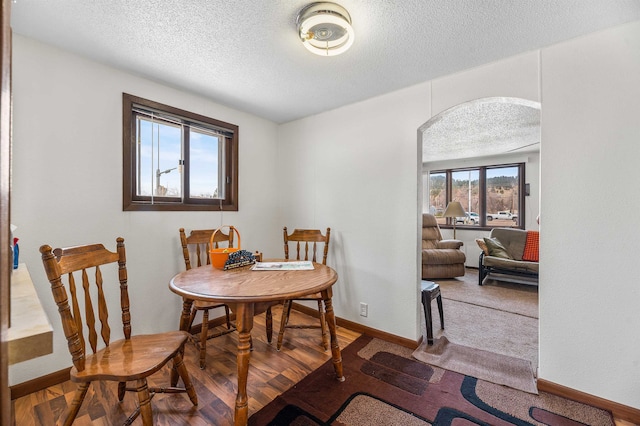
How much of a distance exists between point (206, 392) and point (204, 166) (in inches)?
78.2

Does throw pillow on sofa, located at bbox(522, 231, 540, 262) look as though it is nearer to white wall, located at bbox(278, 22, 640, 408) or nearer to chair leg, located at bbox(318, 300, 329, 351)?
white wall, located at bbox(278, 22, 640, 408)

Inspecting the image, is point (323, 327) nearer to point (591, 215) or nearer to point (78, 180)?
point (591, 215)

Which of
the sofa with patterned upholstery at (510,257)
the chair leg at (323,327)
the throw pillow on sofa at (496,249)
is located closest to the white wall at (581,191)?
the chair leg at (323,327)

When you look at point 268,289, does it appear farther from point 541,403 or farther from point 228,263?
point 541,403

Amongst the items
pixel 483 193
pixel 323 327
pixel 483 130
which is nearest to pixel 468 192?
pixel 483 193

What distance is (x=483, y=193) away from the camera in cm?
574

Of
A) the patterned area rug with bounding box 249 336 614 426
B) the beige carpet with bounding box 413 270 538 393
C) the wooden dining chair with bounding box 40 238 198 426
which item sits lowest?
the patterned area rug with bounding box 249 336 614 426

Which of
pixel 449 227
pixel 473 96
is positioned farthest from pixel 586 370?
pixel 449 227

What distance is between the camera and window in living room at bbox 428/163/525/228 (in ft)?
17.8

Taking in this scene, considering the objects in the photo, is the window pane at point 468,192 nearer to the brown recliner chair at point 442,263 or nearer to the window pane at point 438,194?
the window pane at point 438,194

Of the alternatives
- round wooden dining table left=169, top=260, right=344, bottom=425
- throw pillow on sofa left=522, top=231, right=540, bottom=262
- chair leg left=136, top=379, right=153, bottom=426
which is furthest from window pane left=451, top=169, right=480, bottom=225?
chair leg left=136, top=379, right=153, bottom=426

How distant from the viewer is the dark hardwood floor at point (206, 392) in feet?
5.26

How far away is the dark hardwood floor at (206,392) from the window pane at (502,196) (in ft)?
15.3

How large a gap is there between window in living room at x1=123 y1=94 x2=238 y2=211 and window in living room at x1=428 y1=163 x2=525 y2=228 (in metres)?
4.70
